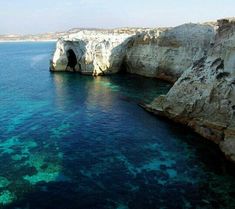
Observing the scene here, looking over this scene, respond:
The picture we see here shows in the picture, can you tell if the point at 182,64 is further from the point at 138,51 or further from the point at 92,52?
the point at 92,52

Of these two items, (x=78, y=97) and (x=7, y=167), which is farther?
(x=78, y=97)

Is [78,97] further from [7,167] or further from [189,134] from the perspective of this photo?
[7,167]

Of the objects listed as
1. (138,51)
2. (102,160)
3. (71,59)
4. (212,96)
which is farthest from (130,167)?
(71,59)

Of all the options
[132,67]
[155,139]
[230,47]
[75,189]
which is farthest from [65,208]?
[132,67]

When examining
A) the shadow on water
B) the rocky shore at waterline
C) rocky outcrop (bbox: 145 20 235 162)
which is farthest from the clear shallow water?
the rocky shore at waterline

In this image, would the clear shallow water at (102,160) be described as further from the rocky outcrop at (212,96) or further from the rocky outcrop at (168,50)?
the rocky outcrop at (168,50)

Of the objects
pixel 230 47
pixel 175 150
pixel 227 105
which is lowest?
pixel 175 150

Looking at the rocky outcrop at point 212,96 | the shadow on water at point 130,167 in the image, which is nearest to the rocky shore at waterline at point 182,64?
the rocky outcrop at point 212,96
